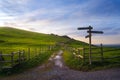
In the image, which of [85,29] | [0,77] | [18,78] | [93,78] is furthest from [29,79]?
[85,29]

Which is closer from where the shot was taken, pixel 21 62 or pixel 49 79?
pixel 49 79

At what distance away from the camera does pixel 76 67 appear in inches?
987

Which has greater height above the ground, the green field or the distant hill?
the distant hill

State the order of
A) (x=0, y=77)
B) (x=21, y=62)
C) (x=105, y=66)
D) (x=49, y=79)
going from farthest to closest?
(x=21, y=62)
(x=105, y=66)
(x=0, y=77)
(x=49, y=79)

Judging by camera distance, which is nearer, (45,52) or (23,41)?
(45,52)

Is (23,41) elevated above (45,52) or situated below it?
above

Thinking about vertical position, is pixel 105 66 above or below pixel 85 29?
below

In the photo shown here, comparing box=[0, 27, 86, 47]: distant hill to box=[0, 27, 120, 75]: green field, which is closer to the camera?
box=[0, 27, 120, 75]: green field

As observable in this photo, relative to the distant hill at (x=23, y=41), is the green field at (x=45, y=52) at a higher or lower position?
lower

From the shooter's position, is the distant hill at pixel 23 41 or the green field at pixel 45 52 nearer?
the green field at pixel 45 52

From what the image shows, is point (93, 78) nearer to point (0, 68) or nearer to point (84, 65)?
point (84, 65)

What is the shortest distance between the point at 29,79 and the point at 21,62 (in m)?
8.99

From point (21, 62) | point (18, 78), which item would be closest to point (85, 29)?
A: point (21, 62)

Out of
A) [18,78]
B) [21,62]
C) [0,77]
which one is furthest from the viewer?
[21,62]
